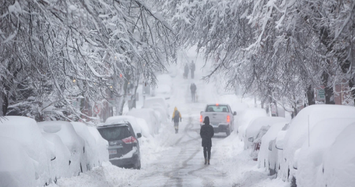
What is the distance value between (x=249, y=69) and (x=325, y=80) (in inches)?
115

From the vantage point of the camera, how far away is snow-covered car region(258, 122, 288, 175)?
38.2 feet

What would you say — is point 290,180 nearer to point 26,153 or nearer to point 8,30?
point 26,153

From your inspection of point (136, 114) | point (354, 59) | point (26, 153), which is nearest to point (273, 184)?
point (354, 59)

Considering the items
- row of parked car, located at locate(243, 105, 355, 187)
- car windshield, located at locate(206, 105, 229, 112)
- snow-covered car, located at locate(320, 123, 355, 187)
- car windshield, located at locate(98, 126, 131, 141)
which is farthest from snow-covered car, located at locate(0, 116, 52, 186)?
car windshield, located at locate(206, 105, 229, 112)

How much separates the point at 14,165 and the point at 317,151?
14.2 ft

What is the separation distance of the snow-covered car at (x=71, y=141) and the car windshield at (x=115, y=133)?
4.43m

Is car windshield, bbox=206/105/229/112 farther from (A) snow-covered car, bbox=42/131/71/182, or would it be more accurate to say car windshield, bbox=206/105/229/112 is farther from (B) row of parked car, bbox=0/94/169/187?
(A) snow-covered car, bbox=42/131/71/182

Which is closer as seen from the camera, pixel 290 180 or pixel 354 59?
pixel 354 59

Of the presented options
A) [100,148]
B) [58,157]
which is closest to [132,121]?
[100,148]

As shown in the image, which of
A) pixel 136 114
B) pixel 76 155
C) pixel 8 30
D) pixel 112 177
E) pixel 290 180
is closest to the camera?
pixel 8 30

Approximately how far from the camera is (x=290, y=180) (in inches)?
362

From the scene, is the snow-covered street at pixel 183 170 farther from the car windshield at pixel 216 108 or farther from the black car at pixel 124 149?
the car windshield at pixel 216 108

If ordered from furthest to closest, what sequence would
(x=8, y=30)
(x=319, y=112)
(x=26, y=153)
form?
1. (x=319, y=112)
2. (x=26, y=153)
3. (x=8, y=30)

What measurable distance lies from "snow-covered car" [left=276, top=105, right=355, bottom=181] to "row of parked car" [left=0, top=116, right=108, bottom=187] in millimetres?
4138
